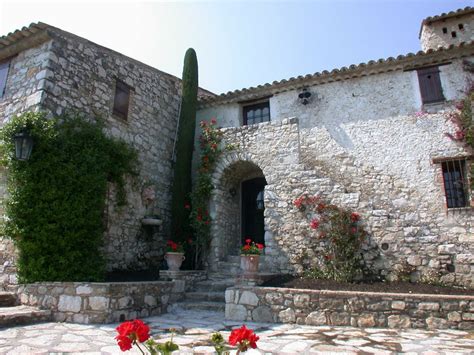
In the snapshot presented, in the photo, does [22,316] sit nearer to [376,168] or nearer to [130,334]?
[130,334]

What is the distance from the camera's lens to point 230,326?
5.45m

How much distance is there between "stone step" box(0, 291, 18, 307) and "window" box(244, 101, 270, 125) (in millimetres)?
7327

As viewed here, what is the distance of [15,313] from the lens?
5074 mm

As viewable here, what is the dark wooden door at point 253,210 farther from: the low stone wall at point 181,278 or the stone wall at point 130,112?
the low stone wall at point 181,278

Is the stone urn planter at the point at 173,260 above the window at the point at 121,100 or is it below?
below

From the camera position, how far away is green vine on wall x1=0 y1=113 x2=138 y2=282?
610 centimetres

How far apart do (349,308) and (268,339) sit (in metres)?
1.75

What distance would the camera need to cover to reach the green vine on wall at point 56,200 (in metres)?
6.10

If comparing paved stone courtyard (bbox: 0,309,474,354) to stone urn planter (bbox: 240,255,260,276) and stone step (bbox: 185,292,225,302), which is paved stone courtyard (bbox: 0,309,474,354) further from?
stone step (bbox: 185,292,225,302)

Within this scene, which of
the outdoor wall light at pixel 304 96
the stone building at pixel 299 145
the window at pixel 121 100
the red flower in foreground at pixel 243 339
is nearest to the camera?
the red flower in foreground at pixel 243 339

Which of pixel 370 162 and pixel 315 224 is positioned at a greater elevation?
pixel 370 162

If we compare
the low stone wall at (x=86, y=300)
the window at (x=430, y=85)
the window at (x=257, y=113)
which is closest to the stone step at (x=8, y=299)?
the low stone wall at (x=86, y=300)

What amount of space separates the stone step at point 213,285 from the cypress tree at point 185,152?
1562 millimetres

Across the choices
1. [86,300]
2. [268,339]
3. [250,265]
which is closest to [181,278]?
[250,265]
